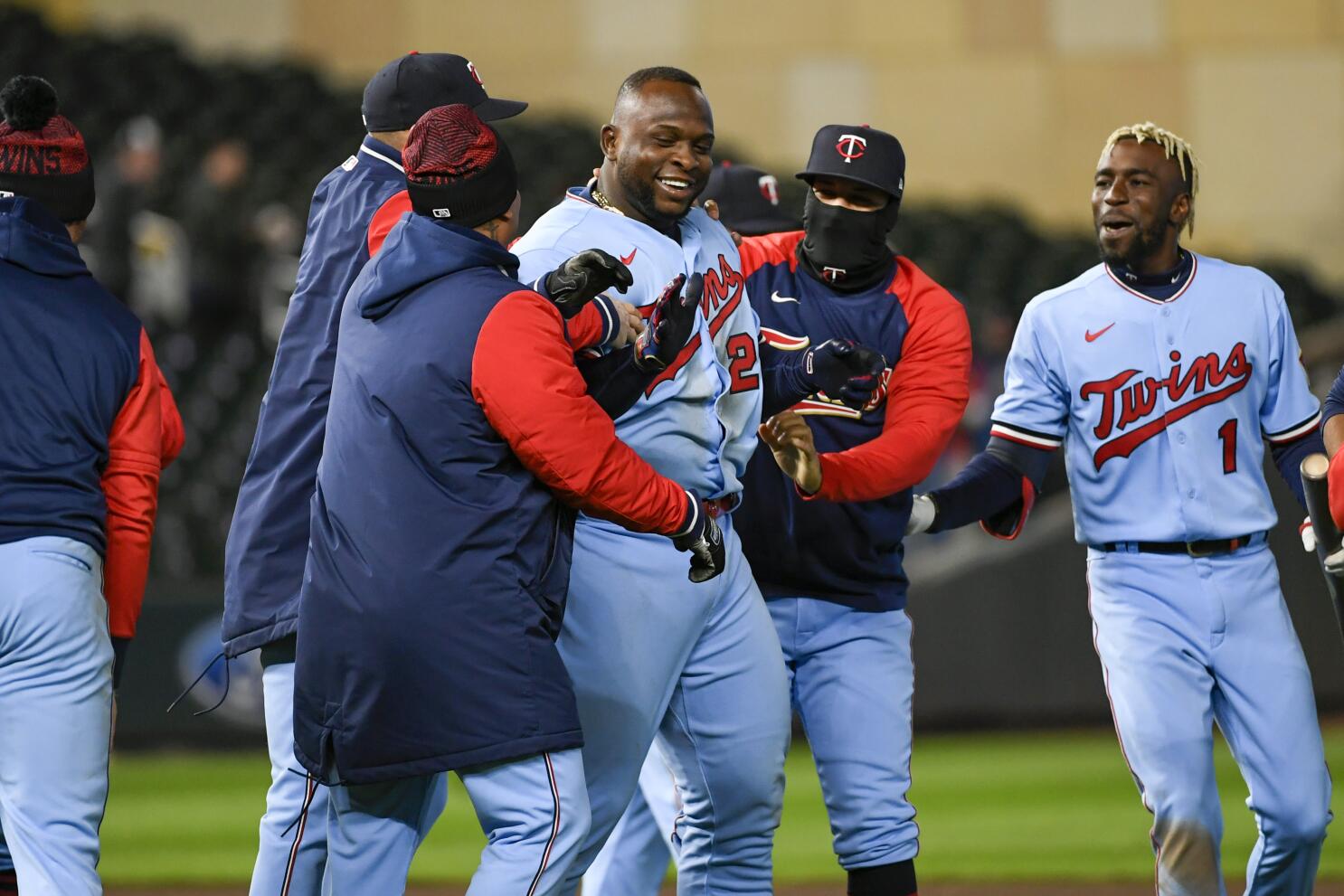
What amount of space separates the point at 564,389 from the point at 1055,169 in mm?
13020

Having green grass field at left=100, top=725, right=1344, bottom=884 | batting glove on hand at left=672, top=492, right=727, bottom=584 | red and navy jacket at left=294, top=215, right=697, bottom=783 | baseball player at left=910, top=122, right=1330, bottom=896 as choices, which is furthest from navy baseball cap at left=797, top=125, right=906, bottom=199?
green grass field at left=100, top=725, right=1344, bottom=884

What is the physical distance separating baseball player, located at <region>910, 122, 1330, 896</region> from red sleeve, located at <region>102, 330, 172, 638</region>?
6.33 feet

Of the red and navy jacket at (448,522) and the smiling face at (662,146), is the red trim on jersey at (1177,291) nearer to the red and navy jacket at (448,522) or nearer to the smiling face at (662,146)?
the smiling face at (662,146)

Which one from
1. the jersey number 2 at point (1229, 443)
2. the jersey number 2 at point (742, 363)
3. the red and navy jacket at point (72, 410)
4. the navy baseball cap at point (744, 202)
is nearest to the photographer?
the red and navy jacket at point (72, 410)

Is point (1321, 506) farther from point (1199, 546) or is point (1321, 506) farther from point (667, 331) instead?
point (667, 331)

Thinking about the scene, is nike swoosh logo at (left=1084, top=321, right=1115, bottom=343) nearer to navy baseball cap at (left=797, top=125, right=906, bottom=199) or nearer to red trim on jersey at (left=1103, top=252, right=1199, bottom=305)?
red trim on jersey at (left=1103, top=252, right=1199, bottom=305)

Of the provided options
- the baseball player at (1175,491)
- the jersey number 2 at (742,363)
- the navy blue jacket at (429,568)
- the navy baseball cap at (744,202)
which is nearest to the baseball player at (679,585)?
the jersey number 2 at (742,363)

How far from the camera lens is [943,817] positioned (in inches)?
310

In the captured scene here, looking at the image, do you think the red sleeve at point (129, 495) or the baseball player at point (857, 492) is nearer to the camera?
the red sleeve at point (129, 495)

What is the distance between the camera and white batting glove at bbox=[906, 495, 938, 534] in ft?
15.0

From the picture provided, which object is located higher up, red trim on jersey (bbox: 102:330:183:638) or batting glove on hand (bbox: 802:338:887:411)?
batting glove on hand (bbox: 802:338:887:411)

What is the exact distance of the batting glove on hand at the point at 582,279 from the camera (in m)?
3.55

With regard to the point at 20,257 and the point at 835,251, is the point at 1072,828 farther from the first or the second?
the point at 20,257

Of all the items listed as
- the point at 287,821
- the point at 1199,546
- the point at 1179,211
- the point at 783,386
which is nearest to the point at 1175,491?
the point at 1199,546
